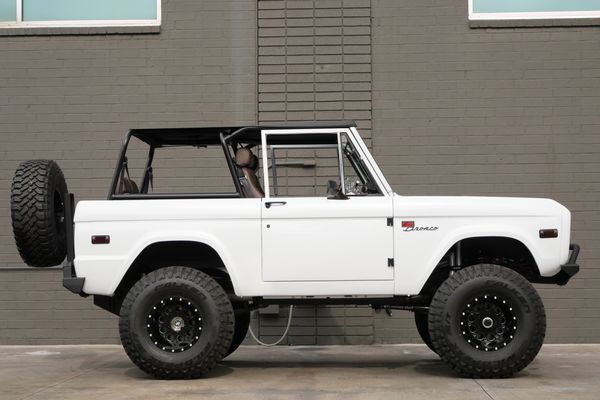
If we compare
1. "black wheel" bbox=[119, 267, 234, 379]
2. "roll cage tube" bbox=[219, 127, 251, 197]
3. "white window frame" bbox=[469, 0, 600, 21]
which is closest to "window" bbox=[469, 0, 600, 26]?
"white window frame" bbox=[469, 0, 600, 21]

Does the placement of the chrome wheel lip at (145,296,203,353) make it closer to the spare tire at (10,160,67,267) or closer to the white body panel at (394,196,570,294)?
the spare tire at (10,160,67,267)

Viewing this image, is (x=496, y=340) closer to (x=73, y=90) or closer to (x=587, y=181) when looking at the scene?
(x=587, y=181)

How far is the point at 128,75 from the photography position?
10.2 m

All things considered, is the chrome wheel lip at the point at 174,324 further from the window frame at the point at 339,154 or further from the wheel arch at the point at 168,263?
the window frame at the point at 339,154

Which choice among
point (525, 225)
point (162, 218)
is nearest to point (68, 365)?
point (162, 218)

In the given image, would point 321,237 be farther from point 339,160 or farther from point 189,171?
point 189,171

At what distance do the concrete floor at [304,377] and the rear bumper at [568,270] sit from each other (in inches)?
32.8

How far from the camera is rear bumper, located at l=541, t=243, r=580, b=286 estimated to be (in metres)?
7.08

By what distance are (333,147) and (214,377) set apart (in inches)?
93.1

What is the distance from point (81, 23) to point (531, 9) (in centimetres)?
564

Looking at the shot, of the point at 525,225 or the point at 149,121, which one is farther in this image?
the point at 149,121

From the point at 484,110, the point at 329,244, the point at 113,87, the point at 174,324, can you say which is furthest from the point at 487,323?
the point at 113,87

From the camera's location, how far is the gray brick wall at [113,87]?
1013cm

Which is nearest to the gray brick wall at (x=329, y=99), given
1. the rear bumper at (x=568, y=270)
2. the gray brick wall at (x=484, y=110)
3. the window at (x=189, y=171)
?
the gray brick wall at (x=484, y=110)
